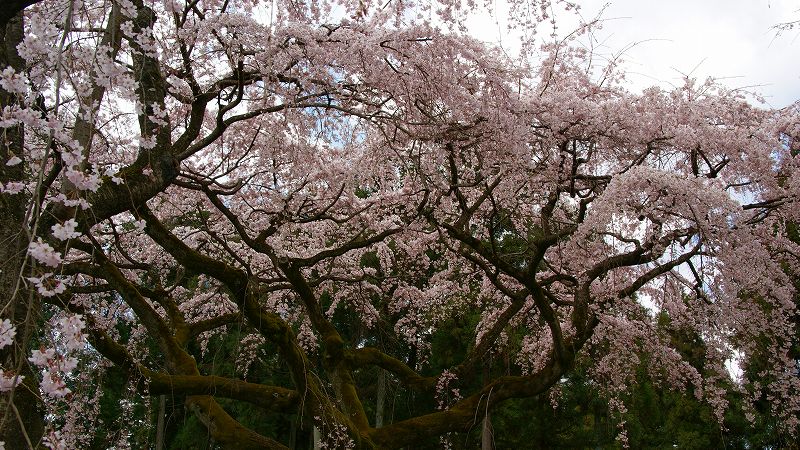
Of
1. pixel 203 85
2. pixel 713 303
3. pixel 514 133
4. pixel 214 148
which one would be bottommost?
pixel 713 303

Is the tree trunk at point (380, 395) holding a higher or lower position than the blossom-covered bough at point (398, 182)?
higher

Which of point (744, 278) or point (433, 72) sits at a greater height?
point (433, 72)

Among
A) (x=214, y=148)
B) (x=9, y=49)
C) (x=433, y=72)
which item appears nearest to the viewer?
(x=9, y=49)

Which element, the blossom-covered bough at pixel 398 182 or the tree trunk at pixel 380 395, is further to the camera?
the tree trunk at pixel 380 395

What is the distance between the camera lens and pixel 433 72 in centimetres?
483

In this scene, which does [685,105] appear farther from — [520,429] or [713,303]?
[520,429]

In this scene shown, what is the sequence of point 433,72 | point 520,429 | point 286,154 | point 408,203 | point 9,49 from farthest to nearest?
point 520,429
point 408,203
point 286,154
point 433,72
point 9,49

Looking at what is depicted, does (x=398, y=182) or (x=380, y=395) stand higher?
(x=380, y=395)

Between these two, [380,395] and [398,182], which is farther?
[380,395]

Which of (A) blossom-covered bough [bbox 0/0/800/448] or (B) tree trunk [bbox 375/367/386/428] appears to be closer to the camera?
(A) blossom-covered bough [bbox 0/0/800/448]

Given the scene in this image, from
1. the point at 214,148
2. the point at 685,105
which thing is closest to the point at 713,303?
the point at 685,105

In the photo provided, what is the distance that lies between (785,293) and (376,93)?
4.18 m

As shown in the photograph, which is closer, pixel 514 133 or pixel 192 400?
pixel 514 133

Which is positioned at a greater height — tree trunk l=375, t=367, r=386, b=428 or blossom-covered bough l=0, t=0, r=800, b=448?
tree trunk l=375, t=367, r=386, b=428
